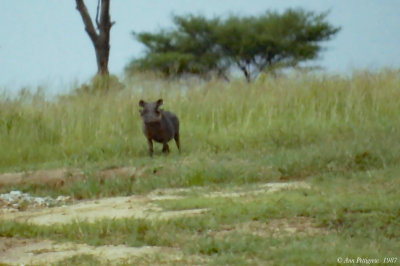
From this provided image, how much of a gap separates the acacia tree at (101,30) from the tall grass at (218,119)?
5.64m

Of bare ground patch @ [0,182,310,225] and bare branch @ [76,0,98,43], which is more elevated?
bare branch @ [76,0,98,43]

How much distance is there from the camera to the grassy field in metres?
6.52

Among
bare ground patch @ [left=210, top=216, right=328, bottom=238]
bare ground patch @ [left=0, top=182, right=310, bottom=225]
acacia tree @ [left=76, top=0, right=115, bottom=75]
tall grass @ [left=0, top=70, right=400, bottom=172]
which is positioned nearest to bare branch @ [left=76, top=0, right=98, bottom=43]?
acacia tree @ [left=76, top=0, right=115, bottom=75]

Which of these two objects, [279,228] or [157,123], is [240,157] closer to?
[157,123]

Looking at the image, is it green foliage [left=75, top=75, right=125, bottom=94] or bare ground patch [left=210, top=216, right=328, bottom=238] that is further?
green foliage [left=75, top=75, right=125, bottom=94]

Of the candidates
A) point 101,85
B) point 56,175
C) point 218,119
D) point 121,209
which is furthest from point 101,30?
point 121,209

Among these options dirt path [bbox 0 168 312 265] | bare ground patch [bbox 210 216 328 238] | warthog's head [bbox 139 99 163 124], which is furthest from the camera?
warthog's head [bbox 139 99 163 124]

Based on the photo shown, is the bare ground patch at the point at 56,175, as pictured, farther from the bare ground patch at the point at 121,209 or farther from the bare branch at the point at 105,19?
the bare branch at the point at 105,19

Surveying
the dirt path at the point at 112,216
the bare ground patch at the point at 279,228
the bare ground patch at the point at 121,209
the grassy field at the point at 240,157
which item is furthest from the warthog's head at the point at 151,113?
the bare ground patch at the point at 279,228

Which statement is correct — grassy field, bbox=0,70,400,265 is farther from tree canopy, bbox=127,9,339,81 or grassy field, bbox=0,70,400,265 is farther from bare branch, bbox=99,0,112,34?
tree canopy, bbox=127,9,339,81

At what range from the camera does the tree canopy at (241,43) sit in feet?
111

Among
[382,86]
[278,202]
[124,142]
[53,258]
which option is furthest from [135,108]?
[53,258]

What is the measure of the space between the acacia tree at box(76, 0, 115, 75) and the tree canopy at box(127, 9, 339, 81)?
10255mm

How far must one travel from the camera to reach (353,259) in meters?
5.61
